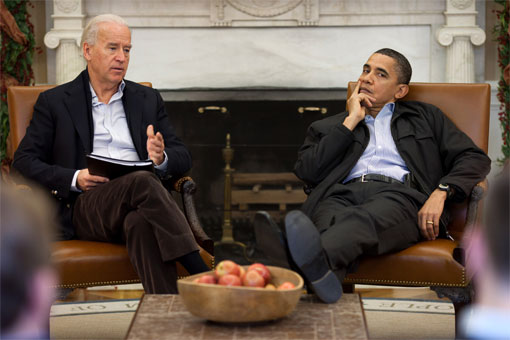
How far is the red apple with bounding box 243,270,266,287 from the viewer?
1.58 metres

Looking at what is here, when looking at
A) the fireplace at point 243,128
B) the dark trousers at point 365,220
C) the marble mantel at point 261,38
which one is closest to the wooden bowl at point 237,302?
the dark trousers at point 365,220

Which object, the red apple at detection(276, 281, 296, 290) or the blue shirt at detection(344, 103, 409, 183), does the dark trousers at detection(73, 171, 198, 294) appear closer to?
the red apple at detection(276, 281, 296, 290)

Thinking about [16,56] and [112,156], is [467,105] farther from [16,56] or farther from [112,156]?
[16,56]

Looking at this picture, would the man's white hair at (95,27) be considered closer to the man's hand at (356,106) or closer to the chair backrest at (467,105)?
the man's hand at (356,106)

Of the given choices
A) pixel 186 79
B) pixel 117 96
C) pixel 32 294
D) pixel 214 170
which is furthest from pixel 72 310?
pixel 32 294

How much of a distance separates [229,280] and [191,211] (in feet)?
3.69

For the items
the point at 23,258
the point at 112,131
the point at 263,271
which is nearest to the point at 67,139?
the point at 112,131

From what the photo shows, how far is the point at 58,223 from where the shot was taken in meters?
2.57

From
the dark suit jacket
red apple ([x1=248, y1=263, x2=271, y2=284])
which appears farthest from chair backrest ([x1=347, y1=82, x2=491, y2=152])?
red apple ([x1=248, y1=263, x2=271, y2=284])

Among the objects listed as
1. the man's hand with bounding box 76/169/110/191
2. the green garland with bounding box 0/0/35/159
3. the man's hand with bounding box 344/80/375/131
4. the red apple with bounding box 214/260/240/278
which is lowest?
the red apple with bounding box 214/260/240/278

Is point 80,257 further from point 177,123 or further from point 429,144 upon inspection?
point 177,123

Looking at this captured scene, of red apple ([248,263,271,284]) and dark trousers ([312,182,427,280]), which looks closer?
red apple ([248,263,271,284])

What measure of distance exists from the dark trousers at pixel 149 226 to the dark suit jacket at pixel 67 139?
287 mm

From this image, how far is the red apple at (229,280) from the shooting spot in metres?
1.56
